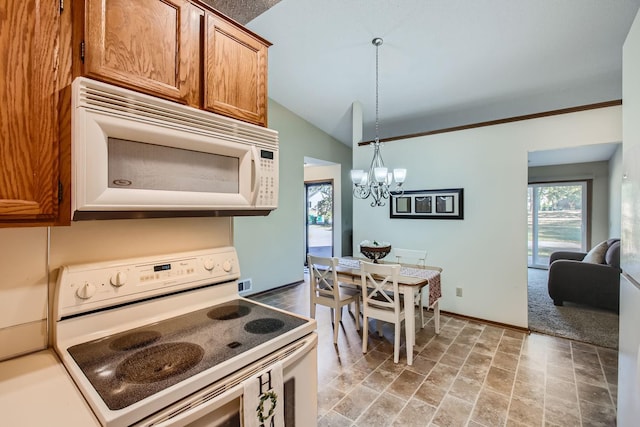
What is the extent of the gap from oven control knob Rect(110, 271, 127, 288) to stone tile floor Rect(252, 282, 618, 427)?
150 cm

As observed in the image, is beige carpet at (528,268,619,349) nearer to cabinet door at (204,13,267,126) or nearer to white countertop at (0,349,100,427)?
cabinet door at (204,13,267,126)

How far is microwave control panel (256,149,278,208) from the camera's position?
1.41 meters

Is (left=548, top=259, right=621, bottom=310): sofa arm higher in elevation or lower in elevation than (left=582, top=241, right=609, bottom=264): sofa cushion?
lower

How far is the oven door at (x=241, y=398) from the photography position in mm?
833

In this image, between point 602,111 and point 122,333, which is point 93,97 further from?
point 602,111

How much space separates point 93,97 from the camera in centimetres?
92

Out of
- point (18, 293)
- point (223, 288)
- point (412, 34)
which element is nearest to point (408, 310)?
point (223, 288)

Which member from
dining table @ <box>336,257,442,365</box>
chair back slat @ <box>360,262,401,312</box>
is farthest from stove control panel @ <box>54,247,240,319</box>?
dining table @ <box>336,257,442,365</box>

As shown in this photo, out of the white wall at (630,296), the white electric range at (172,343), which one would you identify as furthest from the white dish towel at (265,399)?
the white wall at (630,296)

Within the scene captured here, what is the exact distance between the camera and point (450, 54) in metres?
3.21

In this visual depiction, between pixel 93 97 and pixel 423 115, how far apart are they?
14.5 ft

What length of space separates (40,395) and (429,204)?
12.8 ft

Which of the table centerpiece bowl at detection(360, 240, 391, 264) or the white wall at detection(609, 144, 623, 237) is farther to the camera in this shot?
the white wall at detection(609, 144, 623, 237)

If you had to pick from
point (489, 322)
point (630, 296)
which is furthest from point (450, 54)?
point (489, 322)
